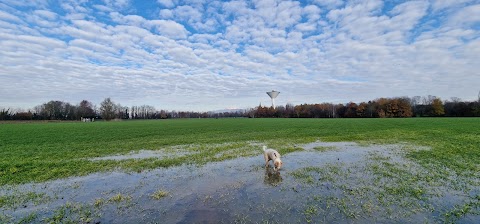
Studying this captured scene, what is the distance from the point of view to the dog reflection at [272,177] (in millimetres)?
9719

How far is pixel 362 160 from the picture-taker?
1398 centimetres

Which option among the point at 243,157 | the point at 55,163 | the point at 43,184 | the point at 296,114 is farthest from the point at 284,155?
the point at 296,114

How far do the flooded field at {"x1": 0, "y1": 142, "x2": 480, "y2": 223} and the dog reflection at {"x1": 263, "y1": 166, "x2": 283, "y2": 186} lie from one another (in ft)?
0.13

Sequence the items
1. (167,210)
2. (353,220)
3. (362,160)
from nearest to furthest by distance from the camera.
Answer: (353,220), (167,210), (362,160)

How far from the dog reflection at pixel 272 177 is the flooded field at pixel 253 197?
0.04 meters

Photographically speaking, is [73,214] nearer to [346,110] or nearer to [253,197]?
[253,197]

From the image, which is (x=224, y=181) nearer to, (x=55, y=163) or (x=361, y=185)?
(x=361, y=185)

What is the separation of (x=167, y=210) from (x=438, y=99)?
5642 inches

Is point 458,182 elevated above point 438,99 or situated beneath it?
situated beneath

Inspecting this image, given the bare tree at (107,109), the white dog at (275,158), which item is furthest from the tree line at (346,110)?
the white dog at (275,158)

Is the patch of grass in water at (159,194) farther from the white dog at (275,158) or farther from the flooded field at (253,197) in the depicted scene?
the white dog at (275,158)

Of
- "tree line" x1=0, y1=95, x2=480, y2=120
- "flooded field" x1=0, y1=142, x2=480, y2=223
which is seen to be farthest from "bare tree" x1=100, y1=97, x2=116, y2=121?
"flooded field" x1=0, y1=142, x2=480, y2=223

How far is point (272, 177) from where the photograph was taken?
1050 cm

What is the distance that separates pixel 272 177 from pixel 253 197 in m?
2.68
